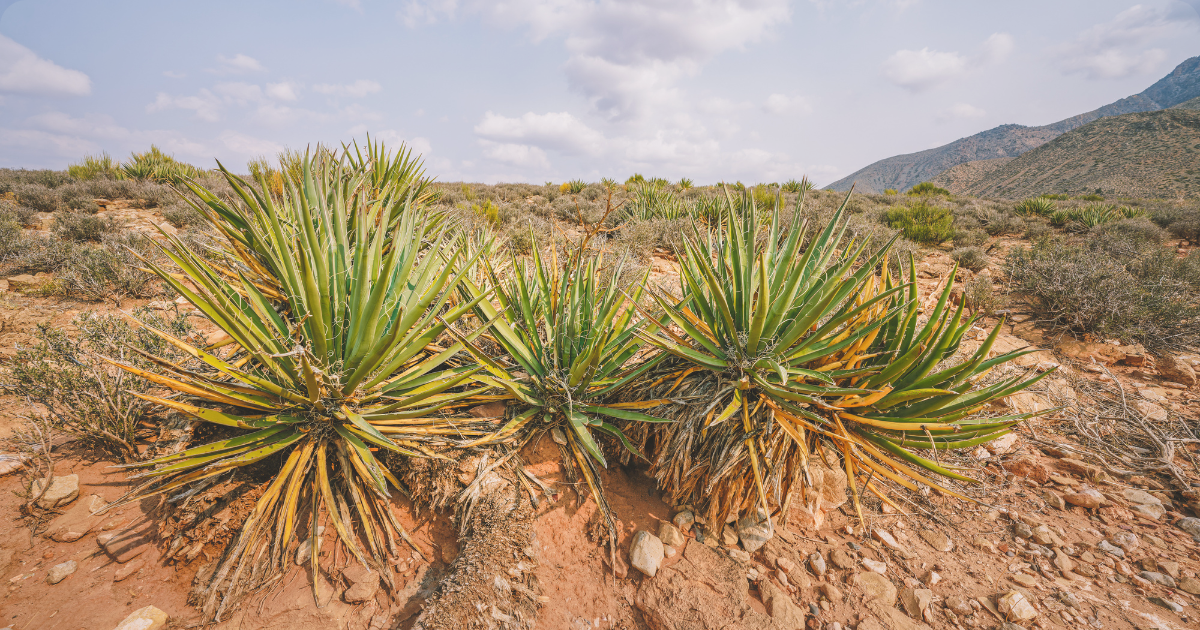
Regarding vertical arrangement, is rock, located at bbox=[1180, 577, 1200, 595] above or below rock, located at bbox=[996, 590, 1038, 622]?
above

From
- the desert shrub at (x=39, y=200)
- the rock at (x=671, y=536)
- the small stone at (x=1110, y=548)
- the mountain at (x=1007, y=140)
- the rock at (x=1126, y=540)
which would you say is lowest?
the small stone at (x=1110, y=548)

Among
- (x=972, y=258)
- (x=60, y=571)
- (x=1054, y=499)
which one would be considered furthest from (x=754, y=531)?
(x=972, y=258)

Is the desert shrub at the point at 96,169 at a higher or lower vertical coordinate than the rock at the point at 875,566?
higher

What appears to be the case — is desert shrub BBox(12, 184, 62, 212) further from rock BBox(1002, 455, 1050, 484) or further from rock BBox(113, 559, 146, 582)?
rock BBox(1002, 455, 1050, 484)

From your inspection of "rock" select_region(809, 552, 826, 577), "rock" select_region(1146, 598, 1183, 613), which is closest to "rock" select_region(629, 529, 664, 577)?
"rock" select_region(809, 552, 826, 577)

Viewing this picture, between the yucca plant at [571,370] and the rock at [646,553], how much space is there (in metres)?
0.13

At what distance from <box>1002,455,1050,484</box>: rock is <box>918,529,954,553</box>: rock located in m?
0.97

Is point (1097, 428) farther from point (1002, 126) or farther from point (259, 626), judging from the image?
point (1002, 126)

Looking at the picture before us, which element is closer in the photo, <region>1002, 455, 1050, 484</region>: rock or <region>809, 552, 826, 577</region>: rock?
<region>809, 552, 826, 577</region>: rock

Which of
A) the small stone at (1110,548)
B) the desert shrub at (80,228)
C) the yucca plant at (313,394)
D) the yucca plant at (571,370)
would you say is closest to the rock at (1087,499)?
the small stone at (1110,548)

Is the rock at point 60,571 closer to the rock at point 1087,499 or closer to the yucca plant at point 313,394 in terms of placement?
the yucca plant at point 313,394

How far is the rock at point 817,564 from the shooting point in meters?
2.04

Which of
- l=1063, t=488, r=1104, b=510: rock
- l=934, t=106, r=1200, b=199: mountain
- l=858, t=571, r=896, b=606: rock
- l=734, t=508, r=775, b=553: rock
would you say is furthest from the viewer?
l=934, t=106, r=1200, b=199: mountain

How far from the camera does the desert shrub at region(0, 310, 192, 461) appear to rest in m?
2.42
